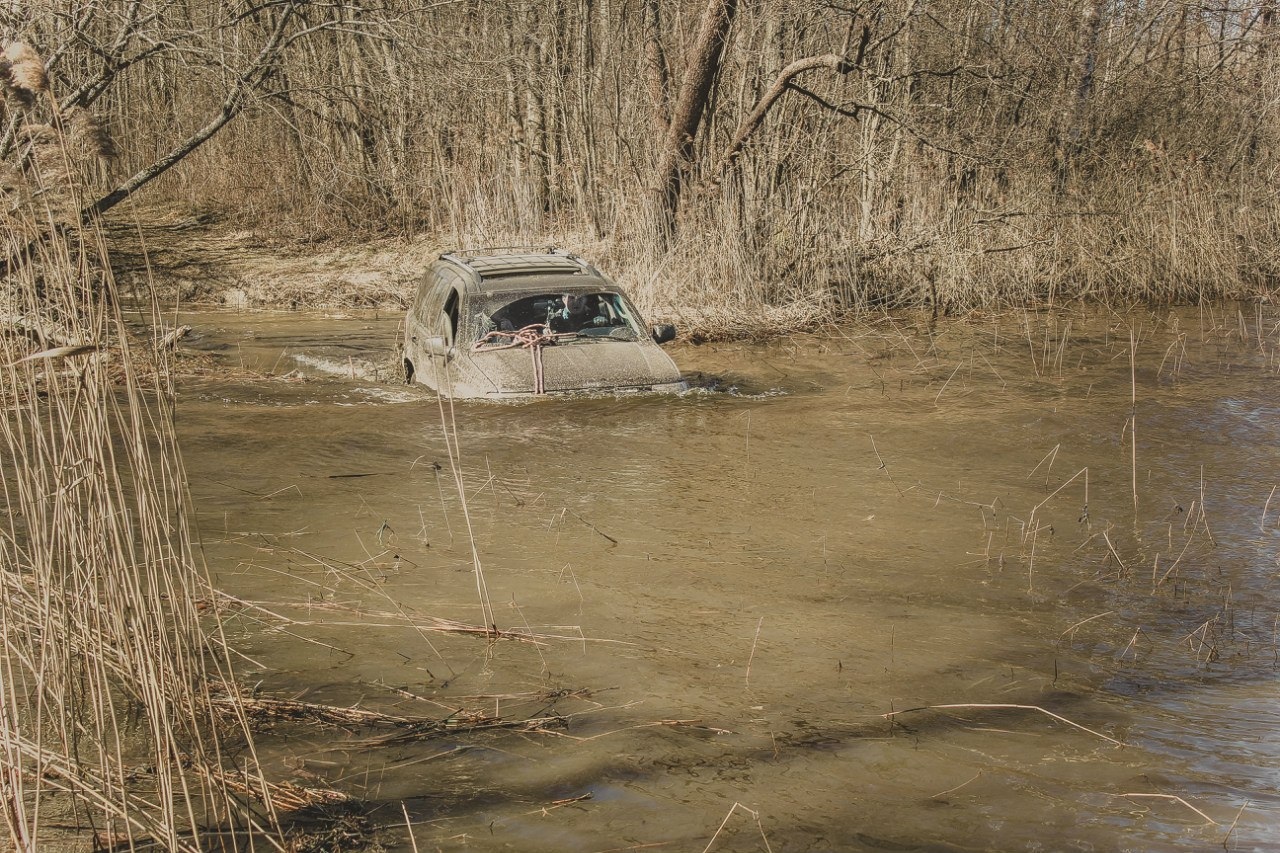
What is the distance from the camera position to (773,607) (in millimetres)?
6148

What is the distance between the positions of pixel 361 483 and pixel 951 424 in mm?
5017

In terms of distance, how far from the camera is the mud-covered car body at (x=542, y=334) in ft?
33.2

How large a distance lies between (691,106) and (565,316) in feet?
21.3

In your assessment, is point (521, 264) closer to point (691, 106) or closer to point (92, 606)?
point (691, 106)

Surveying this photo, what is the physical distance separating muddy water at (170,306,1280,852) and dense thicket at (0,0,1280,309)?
162 inches

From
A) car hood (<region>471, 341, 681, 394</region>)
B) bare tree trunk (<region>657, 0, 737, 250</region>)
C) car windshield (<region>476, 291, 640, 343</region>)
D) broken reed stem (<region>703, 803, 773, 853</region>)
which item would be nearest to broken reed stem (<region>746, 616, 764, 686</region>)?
broken reed stem (<region>703, 803, 773, 853</region>)

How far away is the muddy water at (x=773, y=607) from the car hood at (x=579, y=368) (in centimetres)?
39

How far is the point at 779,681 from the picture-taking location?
17.0 ft

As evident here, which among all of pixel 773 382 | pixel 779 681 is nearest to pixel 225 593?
pixel 779 681

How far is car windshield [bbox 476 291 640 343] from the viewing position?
33.9 feet

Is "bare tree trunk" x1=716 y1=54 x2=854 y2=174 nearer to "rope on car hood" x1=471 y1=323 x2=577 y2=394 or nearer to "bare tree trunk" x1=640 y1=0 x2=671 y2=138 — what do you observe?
"bare tree trunk" x1=640 y1=0 x2=671 y2=138

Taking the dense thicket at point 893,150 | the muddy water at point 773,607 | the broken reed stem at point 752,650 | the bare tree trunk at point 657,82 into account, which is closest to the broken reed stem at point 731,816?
the muddy water at point 773,607

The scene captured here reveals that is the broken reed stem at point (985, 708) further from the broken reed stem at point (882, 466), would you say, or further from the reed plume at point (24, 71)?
the reed plume at point (24, 71)

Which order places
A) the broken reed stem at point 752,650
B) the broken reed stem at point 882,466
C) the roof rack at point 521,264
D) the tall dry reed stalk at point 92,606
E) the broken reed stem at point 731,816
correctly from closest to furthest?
the tall dry reed stalk at point 92,606 → the broken reed stem at point 731,816 → the broken reed stem at point 752,650 → the broken reed stem at point 882,466 → the roof rack at point 521,264
